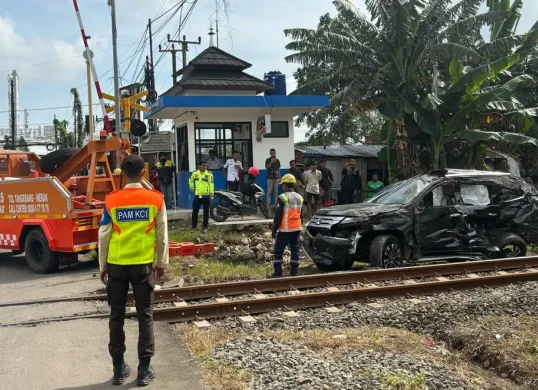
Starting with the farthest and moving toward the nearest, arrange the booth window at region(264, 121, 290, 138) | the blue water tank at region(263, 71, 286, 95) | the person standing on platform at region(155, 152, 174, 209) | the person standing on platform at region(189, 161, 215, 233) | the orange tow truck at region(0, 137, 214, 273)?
the blue water tank at region(263, 71, 286, 95), the booth window at region(264, 121, 290, 138), the person standing on platform at region(155, 152, 174, 209), the person standing on platform at region(189, 161, 215, 233), the orange tow truck at region(0, 137, 214, 273)

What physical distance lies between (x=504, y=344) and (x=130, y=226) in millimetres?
3735

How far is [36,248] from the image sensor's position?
11.0m

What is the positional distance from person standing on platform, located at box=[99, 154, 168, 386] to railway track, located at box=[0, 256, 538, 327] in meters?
2.30

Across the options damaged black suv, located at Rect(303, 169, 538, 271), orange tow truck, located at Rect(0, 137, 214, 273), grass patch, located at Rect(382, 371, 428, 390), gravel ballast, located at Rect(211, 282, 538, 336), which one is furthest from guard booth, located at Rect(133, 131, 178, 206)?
grass patch, located at Rect(382, 371, 428, 390)

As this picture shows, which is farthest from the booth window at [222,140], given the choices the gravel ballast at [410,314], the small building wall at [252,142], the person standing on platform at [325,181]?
the gravel ballast at [410,314]

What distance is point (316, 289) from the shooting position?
8.47 m

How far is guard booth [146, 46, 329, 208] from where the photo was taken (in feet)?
57.0

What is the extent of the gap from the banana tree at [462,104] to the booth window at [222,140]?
5.51m

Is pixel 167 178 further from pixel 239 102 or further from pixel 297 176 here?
pixel 297 176

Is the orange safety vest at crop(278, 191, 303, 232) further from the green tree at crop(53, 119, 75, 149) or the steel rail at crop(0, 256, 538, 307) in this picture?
the green tree at crop(53, 119, 75, 149)

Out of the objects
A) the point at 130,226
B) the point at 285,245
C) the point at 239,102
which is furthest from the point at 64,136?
the point at 130,226

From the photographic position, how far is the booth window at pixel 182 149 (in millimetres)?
18031

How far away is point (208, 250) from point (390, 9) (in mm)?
10692

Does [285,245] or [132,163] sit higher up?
[132,163]
